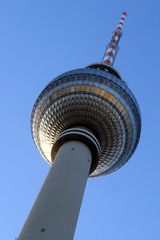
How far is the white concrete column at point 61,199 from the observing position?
1040 inches

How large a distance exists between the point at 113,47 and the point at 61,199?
32572 millimetres

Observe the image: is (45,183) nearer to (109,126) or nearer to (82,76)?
(109,126)

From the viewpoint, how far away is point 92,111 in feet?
125

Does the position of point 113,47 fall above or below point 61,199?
above

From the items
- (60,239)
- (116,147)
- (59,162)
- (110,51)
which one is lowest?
(60,239)

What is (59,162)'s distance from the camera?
32.3 m

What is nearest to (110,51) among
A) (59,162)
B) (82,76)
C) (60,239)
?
(82,76)

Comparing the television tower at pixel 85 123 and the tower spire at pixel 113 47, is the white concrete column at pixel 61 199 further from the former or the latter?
the tower spire at pixel 113 47

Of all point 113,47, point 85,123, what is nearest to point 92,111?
point 85,123

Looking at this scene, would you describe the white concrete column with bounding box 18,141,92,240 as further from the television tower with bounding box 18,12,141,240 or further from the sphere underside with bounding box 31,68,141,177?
the sphere underside with bounding box 31,68,141,177

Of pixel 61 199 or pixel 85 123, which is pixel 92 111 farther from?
pixel 61 199

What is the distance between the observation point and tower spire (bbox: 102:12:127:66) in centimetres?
5228

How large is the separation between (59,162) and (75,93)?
29.6 ft

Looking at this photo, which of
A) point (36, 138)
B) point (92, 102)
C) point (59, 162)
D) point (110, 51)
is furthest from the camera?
point (110, 51)
